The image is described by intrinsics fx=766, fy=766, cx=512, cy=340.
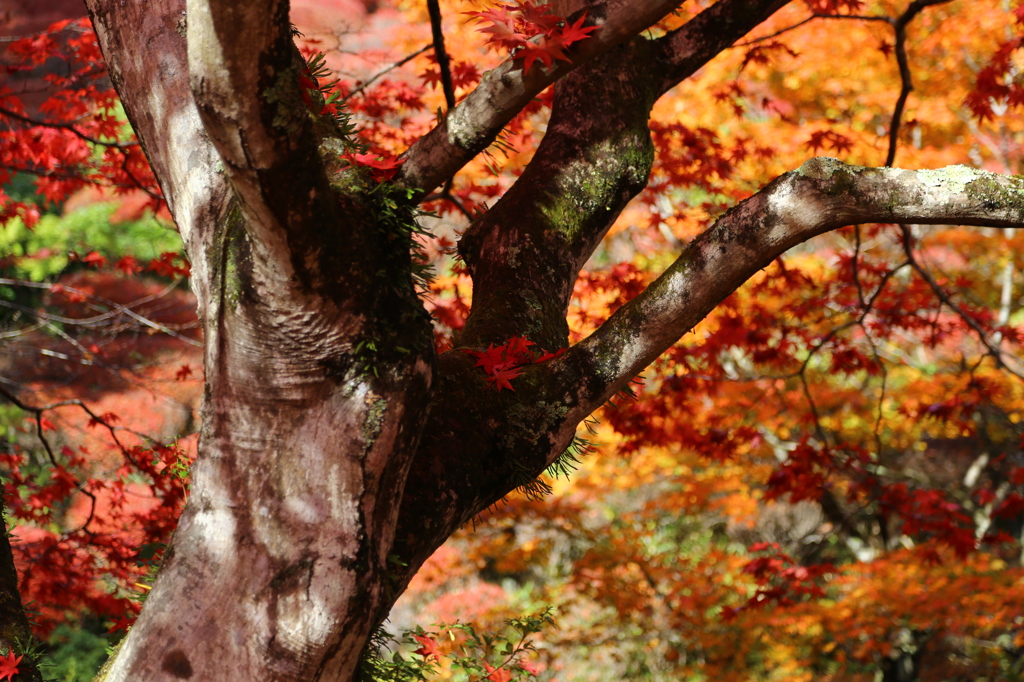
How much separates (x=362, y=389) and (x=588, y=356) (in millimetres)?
680

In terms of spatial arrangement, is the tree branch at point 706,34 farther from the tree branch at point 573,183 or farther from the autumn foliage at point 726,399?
the autumn foliage at point 726,399

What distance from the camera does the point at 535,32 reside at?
5.95ft

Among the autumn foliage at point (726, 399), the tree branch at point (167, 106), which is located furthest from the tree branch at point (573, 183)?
the autumn foliage at point (726, 399)

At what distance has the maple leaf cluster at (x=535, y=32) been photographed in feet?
5.22

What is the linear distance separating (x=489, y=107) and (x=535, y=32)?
29cm

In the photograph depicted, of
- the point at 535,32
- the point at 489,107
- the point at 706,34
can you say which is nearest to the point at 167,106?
the point at 489,107

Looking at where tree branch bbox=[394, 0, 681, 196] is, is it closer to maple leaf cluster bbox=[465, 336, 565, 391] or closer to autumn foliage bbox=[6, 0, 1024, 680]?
maple leaf cluster bbox=[465, 336, 565, 391]

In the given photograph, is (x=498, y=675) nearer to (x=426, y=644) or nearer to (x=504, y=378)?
(x=426, y=644)

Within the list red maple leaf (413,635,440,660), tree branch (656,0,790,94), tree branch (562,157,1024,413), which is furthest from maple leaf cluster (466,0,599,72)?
red maple leaf (413,635,440,660)

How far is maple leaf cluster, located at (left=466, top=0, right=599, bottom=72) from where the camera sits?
159 cm

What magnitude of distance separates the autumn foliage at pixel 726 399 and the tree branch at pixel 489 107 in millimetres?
1854

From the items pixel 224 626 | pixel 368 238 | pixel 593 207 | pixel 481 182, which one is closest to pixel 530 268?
pixel 593 207

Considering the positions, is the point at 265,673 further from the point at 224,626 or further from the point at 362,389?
the point at 362,389

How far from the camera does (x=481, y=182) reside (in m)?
7.77
